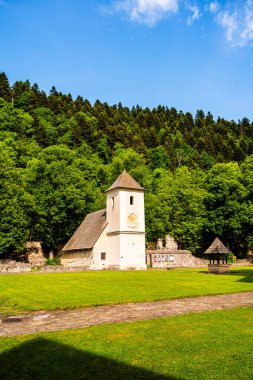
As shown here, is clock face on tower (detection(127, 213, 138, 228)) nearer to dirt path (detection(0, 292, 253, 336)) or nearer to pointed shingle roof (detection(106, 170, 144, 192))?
pointed shingle roof (detection(106, 170, 144, 192))

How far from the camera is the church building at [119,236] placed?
1759 inches

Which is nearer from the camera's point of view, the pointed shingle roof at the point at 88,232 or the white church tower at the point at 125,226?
the white church tower at the point at 125,226

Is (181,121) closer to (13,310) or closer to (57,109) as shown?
(57,109)

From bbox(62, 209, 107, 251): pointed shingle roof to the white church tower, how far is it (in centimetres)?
169

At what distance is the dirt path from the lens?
10594 millimetres

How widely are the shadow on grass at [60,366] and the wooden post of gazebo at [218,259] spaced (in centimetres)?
2894

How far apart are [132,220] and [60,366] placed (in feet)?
128

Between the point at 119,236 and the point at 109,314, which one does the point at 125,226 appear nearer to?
the point at 119,236

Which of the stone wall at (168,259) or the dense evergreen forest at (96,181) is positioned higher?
the dense evergreen forest at (96,181)

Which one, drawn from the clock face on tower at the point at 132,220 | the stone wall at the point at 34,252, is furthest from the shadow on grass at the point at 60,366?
the stone wall at the point at 34,252

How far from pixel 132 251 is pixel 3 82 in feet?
258

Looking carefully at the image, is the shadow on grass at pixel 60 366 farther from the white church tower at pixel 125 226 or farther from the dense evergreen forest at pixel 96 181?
the dense evergreen forest at pixel 96 181

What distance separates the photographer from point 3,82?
104m

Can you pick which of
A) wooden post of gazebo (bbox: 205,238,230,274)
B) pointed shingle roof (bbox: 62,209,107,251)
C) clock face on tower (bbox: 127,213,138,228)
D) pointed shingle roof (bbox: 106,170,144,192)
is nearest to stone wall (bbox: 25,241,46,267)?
pointed shingle roof (bbox: 62,209,107,251)
